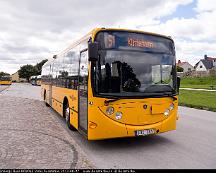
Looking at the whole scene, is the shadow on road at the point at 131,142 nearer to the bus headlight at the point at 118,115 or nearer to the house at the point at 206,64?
the bus headlight at the point at 118,115

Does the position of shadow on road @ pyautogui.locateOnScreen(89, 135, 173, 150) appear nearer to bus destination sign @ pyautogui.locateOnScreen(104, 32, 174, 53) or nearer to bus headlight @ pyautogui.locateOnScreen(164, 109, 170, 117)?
bus headlight @ pyautogui.locateOnScreen(164, 109, 170, 117)

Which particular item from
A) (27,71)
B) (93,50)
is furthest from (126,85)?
(27,71)

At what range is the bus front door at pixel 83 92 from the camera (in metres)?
7.19

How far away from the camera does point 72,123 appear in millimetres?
8867

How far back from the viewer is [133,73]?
699 cm

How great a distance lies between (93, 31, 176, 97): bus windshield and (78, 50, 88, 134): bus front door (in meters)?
0.60

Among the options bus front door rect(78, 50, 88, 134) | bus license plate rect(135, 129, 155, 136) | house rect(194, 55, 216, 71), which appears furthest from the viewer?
house rect(194, 55, 216, 71)

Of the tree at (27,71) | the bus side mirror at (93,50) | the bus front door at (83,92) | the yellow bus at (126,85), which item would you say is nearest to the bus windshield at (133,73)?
the yellow bus at (126,85)

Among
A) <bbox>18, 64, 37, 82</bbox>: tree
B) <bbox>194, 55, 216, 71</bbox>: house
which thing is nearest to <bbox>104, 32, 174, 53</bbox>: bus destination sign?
<bbox>194, 55, 216, 71</bbox>: house

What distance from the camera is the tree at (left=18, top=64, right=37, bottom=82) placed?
428 feet

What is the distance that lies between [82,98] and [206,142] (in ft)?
11.7

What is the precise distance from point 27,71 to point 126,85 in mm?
130403

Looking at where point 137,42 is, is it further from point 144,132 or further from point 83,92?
point 144,132

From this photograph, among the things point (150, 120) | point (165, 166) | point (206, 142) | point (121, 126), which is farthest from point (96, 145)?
point (206, 142)
